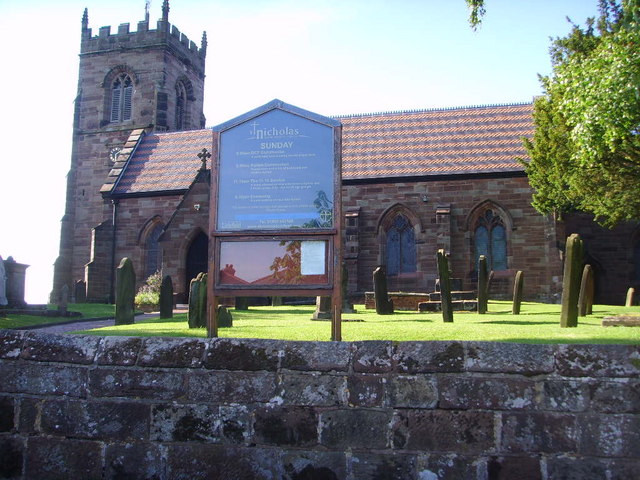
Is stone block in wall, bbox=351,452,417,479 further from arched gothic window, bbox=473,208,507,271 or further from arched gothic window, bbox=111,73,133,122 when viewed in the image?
arched gothic window, bbox=111,73,133,122

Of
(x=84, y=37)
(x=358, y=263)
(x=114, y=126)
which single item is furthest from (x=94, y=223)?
(x=358, y=263)

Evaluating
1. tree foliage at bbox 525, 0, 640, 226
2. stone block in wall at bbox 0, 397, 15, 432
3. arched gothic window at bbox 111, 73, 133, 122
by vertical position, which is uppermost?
arched gothic window at bbox 111, 73, 133, 122

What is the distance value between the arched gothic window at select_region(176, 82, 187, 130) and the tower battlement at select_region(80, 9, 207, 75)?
2019 millimetres

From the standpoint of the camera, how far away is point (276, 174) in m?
7.20

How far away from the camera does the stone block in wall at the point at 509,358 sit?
15.0 feet

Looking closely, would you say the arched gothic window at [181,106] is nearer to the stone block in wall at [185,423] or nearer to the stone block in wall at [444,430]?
the stone block in wall at [185,423]

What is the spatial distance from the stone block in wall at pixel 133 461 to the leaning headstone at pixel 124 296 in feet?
27.5

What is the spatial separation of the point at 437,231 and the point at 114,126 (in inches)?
868

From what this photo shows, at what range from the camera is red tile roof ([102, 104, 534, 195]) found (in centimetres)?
2748

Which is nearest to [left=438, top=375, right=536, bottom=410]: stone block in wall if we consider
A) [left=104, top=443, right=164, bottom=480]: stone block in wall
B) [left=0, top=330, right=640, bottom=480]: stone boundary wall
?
[left=0, top=330, right=640, bottom=480]: stone boundary wall

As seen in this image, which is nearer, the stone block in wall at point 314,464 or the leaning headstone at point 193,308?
the stone block in wall at point 314,464

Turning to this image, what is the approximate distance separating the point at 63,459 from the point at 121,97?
36376mm

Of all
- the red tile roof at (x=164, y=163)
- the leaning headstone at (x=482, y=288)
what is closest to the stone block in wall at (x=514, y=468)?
the leaning headstone at (x=482, y=288)

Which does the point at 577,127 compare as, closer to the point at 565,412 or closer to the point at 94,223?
the point at 565,412
